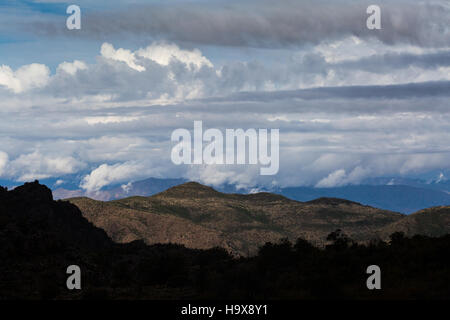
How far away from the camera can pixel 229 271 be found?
6456 centimetres

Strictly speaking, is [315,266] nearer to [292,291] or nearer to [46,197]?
[292,291]

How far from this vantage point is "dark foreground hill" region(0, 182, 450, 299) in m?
56.8

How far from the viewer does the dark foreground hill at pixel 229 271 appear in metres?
56.8

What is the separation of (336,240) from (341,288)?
26.9 metres
